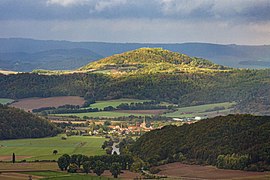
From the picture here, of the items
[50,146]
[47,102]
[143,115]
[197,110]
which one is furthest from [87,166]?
[47,102]

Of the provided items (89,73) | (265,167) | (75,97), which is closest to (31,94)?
(75,97)

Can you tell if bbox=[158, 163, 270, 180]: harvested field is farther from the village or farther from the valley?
the village

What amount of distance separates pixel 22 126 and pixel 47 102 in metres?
44.9

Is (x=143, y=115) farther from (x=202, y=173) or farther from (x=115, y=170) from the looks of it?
(x=202, y=173)

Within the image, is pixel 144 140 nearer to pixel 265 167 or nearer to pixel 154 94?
pixel 265 167

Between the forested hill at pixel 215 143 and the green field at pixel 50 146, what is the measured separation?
6639mm

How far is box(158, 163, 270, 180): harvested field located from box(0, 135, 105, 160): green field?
41.8 feet

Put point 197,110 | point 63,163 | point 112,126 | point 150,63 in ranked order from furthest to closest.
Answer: point 150,63, point 197,110, point 112,126, point 63,163

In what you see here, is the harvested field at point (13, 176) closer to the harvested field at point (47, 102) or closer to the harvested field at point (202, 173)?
the harvested field at point (202, 173)

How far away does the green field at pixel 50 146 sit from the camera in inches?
3002

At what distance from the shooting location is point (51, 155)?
248 feet

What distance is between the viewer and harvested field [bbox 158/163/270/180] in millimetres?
57750

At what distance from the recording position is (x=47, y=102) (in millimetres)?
140125

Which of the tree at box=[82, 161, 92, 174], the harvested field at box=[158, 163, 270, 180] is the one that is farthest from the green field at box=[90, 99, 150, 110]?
the harvested field at box=[158, 163, 270, 180]
